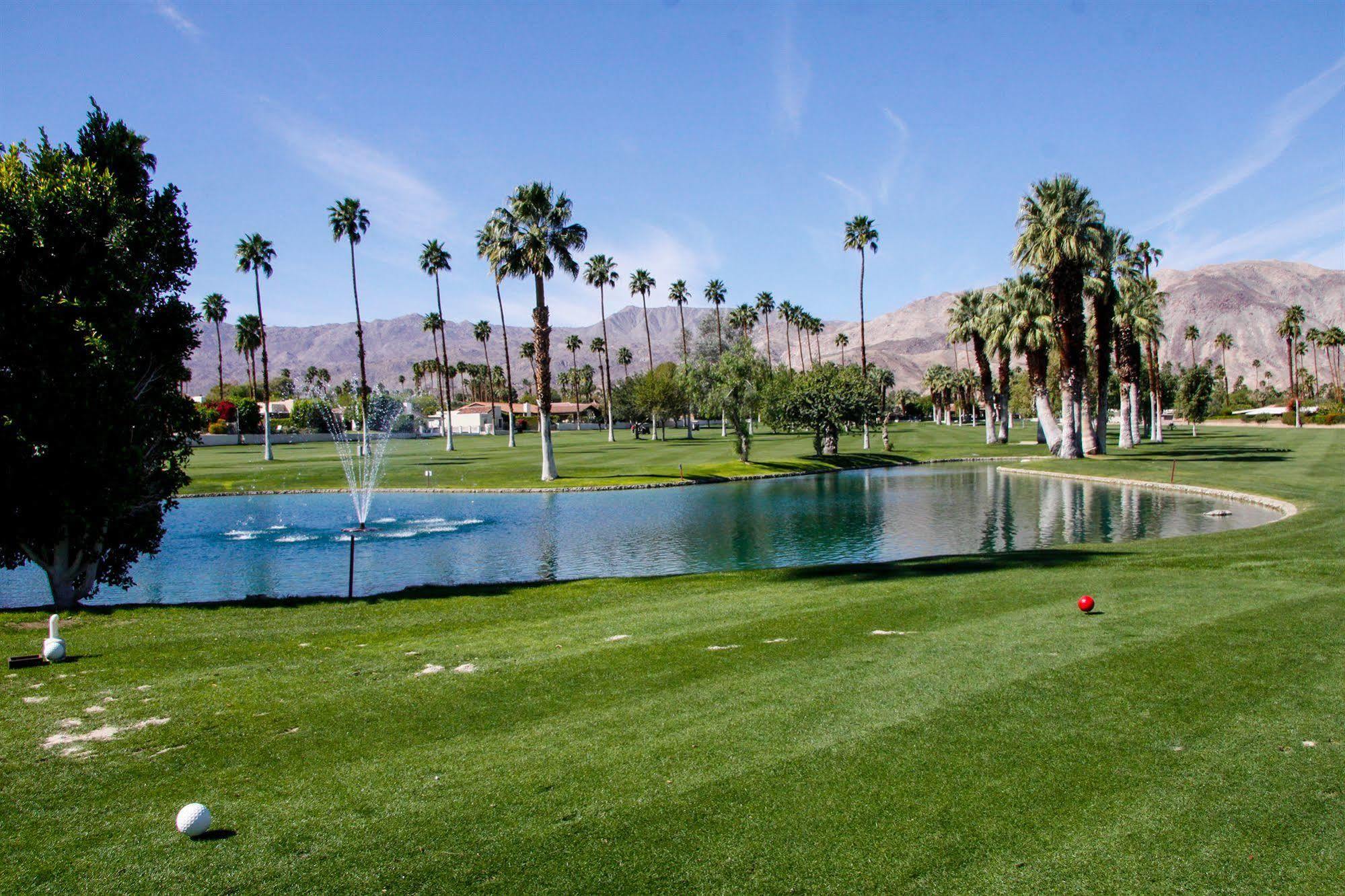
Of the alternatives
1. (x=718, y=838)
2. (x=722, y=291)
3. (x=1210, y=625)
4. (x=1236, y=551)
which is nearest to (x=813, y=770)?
(x=718, y=838)

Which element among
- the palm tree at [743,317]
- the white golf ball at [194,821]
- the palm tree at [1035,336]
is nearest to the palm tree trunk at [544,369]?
the palm tree at [1035,336]

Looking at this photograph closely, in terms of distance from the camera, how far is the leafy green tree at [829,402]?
214 ft

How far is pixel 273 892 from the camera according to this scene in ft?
18.0

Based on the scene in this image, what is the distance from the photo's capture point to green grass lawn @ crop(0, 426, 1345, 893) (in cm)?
570

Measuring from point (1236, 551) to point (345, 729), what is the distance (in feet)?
65.6

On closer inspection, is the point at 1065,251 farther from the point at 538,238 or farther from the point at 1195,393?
the point at 1195,393

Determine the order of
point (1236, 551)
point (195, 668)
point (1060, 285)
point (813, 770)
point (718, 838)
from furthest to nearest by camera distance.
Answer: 1. point (1060, 285)
2. point (1236, 551)
3. point (195, 668)
4. point (813, 770)
5. point (718, 838)

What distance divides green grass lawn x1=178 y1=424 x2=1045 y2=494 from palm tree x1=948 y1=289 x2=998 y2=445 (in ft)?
11.3

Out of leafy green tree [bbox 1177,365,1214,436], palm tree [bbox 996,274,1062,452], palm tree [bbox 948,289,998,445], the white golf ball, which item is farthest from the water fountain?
leafy green tree [bbox 1177,365,1214,436]

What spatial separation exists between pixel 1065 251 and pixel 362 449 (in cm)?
5670

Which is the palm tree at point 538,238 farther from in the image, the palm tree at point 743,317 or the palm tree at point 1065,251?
the palm tree at point 743,317

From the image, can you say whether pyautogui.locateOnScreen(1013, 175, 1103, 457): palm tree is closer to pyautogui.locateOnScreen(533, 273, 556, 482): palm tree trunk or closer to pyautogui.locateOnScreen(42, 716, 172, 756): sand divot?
pyautogui.locateOnScreen(533, 273, 556, 482): palm tree trunk

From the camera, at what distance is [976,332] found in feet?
270

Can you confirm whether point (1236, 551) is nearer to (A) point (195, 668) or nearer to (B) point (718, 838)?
(B) point (718, 838)
